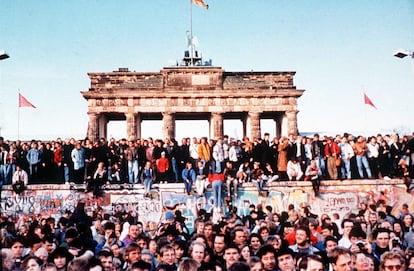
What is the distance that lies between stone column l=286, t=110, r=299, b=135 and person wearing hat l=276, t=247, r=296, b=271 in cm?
2704

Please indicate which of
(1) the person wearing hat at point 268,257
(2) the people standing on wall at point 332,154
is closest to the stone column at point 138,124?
(2) the people standing on wall at point 332,154

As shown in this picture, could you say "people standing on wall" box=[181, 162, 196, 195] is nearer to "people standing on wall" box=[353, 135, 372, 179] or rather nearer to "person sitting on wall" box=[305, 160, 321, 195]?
"person sitting on wall" box=[305, 160, 321, 195]

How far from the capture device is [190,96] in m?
34.7

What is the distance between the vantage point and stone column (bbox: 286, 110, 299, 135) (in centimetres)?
3450

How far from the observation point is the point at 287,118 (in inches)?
1372

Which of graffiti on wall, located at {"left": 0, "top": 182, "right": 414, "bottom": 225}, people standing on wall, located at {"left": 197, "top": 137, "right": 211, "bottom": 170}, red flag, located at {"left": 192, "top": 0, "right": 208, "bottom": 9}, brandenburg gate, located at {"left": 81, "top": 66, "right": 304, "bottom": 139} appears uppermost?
red flag, located at {"left": 192, "top": 0, "right": 208, "bottom": 9}

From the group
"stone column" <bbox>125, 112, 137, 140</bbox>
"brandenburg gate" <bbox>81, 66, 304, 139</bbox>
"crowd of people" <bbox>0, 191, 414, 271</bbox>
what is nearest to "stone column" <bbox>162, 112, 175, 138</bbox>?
"brandenburg gate" <bbox>81, 66, 304, 139</bbox>

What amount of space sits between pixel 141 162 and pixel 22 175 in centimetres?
424

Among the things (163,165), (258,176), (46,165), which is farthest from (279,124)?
(46,165)

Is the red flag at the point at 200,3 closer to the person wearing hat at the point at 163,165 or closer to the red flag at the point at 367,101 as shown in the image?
the red flag at the point at 367,101

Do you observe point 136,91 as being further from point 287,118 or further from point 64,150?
point 64,150

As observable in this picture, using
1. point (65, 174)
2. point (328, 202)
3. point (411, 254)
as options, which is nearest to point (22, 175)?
point (65, 174)

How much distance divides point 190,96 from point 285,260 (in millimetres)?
27687

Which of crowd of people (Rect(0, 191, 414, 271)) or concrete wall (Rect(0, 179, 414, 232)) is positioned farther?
concrete wall (Rect(0, 179, 414, 232))
